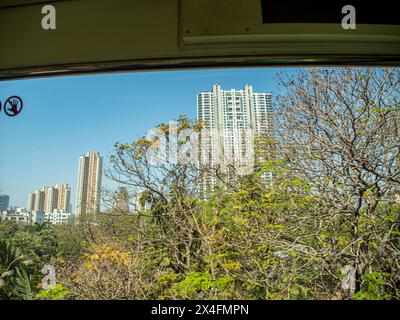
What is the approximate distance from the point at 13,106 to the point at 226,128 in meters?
1.38

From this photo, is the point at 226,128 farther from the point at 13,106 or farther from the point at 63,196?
the point at 13,106

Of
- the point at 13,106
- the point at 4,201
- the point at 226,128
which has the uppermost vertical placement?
the point at 13,106

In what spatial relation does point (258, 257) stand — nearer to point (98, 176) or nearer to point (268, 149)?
point (268, 149)

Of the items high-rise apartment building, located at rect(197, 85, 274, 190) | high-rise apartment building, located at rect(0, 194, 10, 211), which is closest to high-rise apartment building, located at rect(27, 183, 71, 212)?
high-rise apartment building, located at rect(0, 194, 10, 211)

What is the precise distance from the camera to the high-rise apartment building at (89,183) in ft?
5.06

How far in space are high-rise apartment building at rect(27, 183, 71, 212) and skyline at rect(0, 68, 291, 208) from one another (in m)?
0.03

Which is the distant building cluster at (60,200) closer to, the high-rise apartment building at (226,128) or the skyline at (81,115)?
the skyline at (81,115)

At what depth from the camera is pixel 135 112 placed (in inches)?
62.0

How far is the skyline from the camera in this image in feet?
5.03

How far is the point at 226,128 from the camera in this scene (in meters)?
1.58

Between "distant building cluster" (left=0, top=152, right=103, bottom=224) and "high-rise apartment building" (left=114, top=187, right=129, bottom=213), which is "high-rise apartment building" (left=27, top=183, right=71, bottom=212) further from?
"high-rise apartment building" (left=114, top=187, right=129, bottom=213)

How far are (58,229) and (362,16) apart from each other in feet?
7.21

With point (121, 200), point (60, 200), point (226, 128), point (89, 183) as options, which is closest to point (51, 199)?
point (60, 200)
